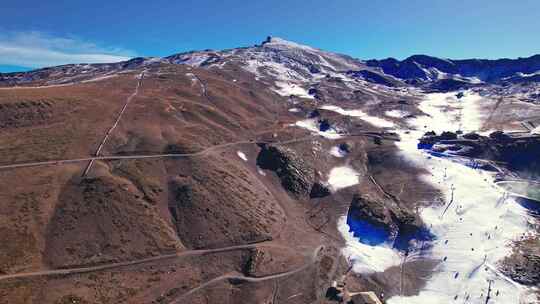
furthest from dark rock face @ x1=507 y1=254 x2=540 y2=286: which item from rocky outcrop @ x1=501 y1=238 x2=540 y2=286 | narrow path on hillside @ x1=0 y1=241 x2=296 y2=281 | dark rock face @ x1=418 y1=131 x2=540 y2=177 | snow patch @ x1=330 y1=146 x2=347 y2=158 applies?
snow patch @ x1=330 y1=146 x2=347 y2=158

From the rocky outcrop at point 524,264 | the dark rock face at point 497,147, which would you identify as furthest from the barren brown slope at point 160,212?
the dark rock face at point 497,147

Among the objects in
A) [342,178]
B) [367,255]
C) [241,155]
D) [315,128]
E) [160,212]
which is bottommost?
[367,255]

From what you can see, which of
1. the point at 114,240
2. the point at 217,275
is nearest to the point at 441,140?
the point at 217,275

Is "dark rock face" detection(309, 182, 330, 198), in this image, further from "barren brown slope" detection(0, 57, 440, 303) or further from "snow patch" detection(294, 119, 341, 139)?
"snow patch" detection(294, 119, 341, 139)

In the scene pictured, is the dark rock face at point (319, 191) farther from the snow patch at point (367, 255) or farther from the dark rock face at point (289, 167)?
the snow patch at point (367, 255)

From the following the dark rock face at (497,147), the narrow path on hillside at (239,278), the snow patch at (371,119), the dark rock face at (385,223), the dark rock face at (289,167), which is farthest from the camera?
the snow patch at (371,119)

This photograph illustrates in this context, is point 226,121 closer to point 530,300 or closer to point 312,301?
point 312,301

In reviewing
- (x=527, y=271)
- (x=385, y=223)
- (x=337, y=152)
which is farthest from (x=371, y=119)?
(x=527, y=271)

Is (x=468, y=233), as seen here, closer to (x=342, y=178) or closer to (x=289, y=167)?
(x=342, y=178)
